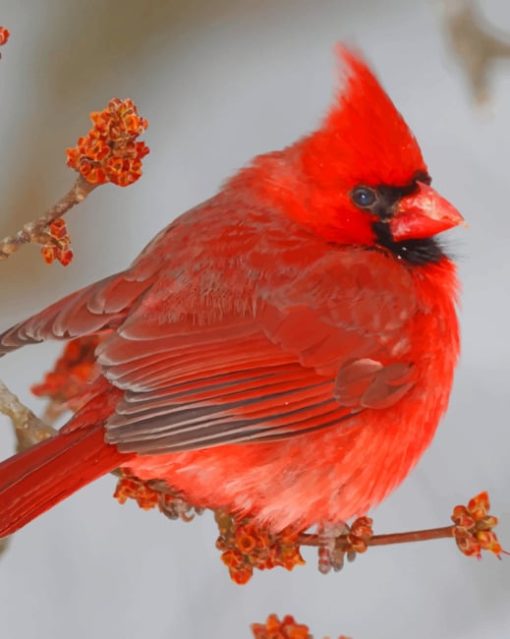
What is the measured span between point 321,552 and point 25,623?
155 cm

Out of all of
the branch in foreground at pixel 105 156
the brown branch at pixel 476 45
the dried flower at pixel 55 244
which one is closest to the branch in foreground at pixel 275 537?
the dried flower at pixel 55 244

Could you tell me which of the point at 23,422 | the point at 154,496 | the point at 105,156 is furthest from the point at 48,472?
the point at 105,156

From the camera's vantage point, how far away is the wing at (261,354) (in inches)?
120

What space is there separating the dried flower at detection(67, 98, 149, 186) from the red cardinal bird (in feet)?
1.57

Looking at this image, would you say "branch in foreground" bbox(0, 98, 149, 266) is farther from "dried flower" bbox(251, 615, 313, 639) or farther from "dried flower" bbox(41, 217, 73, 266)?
"dried flower" bbox(251, 615, 313, 639)

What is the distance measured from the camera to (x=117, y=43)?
464 centimetres

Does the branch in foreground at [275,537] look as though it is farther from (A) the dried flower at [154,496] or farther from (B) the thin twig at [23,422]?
(B) the thin twig at [23,422]

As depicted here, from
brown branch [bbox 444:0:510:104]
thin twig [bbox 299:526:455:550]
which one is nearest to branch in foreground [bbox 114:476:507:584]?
thin twig [bbox 299:526:455:550]

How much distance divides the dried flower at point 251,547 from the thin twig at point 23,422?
1.43ft

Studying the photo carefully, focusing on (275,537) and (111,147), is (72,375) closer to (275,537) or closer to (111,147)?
(275,537)

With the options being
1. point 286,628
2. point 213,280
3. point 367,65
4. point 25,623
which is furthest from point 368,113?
point 25,623

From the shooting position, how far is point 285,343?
3.23m

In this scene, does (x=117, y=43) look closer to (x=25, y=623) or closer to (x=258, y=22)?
(x=258, y=22)

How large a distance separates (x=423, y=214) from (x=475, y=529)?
88cm
